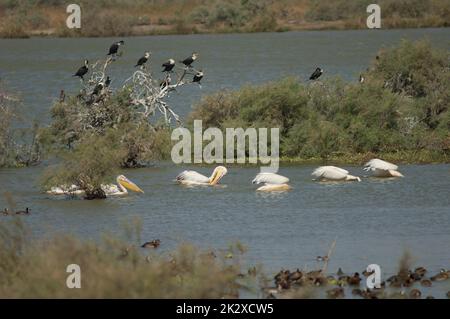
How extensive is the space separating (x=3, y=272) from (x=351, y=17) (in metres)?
64.1

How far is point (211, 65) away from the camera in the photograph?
5638 centimetres

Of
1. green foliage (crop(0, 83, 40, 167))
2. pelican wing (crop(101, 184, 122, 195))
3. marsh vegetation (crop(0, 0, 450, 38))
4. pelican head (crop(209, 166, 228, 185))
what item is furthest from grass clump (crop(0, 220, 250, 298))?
marsh vegetation (crop(0, 0, 450, 38))

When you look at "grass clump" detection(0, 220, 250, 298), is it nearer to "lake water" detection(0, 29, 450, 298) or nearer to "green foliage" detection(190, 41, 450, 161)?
"lake water" detection(0, 29, 450, 298)

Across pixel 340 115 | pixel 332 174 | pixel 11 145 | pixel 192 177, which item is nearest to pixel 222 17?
pixel 11 145

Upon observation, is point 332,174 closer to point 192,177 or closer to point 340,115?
point 192,177

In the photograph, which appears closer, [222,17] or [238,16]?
[222,17]

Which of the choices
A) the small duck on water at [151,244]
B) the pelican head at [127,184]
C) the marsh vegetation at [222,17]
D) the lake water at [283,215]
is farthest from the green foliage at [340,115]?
the marsh vegetation at [222,17]

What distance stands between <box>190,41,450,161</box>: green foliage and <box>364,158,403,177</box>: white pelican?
1916mm

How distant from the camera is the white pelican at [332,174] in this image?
22.4 metres

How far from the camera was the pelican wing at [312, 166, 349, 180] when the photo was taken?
22391 millimetres


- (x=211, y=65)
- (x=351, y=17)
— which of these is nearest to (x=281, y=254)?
(x=211, y=65)

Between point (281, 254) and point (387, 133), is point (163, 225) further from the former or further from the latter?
point (387, 133)

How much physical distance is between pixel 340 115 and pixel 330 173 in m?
3.39

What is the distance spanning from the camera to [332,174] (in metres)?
22.4
